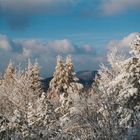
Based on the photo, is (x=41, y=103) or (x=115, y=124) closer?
(x=115, y=124)

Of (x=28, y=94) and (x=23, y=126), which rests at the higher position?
(x=28, y=94)

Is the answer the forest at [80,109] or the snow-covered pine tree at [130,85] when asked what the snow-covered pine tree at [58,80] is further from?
the snow-covered pine tree at [130,85]

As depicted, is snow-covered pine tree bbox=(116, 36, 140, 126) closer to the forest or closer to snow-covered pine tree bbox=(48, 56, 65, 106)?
the forest

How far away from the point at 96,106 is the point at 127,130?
188cm

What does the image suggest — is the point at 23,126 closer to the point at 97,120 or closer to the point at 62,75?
the point at 97,120

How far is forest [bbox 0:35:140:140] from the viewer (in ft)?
47.3

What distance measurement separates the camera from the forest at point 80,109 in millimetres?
14414

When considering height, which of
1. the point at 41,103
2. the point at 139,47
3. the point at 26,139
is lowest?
the point at 26,139

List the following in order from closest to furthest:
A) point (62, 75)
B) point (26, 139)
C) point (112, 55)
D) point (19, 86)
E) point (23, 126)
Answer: point (26, 139)
point (23, 126)
point (112, 55)
point (19, 86)
point (62, 75)

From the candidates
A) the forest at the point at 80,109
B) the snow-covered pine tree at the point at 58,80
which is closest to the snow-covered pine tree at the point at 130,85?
the forest at the point at 80,109

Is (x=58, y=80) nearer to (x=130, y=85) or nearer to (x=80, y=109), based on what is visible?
(x=130, y=85)

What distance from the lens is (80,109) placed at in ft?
47.5

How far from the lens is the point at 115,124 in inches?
559

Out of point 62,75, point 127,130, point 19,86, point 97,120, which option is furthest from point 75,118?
point 62,75
